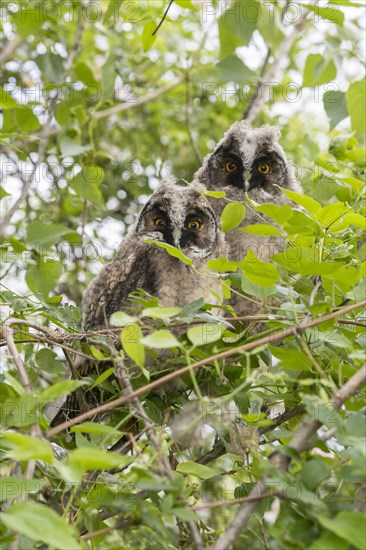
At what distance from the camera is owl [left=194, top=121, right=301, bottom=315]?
3.06 meters

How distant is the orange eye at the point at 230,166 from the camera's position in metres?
3.20

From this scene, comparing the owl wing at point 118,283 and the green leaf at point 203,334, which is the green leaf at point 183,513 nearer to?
the green leaf at point 203,334

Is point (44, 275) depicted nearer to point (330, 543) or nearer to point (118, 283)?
point (118, 283)

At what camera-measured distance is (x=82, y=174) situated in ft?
8.89

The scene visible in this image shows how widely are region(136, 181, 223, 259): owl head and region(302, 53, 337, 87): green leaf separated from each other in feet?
1.96

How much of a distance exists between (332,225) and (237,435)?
65cm

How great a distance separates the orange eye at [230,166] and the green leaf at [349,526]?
7.40 ft

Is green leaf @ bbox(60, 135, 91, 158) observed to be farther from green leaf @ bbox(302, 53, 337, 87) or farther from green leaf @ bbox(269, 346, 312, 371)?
green leaf @ bbox(269, 346, 312, 371)

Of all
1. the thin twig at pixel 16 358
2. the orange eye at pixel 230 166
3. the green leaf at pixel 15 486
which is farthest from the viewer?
the orange eye at pixel 230 166

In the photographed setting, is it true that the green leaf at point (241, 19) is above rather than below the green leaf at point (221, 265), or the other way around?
above

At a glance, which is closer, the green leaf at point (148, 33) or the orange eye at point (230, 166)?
the green leaf at point (148, 33)

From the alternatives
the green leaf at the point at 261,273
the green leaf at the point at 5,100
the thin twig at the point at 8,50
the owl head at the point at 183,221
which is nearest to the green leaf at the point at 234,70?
the owl head at the point at 183,221

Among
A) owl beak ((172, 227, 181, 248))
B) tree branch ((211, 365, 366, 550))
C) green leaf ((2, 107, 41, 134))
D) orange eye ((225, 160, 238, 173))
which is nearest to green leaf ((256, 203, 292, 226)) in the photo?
tree branch ((211, 365, 366, 550))

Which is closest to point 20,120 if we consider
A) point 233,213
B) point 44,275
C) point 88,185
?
point 88,185
